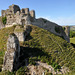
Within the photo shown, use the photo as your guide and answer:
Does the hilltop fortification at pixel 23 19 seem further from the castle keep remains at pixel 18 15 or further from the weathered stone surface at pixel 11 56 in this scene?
the weathered stone surface at pixel 11 56

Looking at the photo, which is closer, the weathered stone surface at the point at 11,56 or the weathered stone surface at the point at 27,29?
the weathered stone surface at the point at 11,56

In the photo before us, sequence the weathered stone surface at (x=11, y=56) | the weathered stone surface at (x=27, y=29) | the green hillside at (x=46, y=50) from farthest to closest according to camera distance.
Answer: the weathered stone surface at (x=27, y=29) → the green hillside at (x=46, y=50) → the weathered stone surface at (x=11, y=56)

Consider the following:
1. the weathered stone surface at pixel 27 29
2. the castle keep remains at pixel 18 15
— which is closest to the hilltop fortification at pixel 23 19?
the castle keep remains at pixel 18 15

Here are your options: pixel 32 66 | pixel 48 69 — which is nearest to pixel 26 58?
pixel 32 66

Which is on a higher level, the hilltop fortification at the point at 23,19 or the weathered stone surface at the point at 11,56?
the hilltop fortification at the point at 23,19

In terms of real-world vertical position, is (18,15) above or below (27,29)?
above

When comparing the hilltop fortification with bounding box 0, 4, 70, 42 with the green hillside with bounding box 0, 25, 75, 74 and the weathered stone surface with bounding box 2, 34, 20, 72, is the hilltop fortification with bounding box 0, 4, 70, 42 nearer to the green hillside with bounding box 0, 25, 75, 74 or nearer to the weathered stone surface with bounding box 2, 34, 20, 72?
the green hillside with bounding box 0, 25, 75, 74

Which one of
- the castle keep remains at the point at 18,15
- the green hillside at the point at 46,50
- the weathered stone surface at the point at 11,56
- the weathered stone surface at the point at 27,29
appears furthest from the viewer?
the castle keep remains at the point at 18,15

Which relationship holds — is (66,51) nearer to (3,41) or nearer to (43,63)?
(43,63)

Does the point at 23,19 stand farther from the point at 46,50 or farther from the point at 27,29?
the point at 46,50

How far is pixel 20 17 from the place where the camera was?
39000 millimetres

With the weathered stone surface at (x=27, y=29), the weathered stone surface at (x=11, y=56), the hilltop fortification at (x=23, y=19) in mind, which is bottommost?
the weathered stone surface at (x=11, y=56)

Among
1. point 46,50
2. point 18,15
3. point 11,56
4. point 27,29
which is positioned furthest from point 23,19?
point 11,56

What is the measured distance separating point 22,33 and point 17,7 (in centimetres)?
1866
